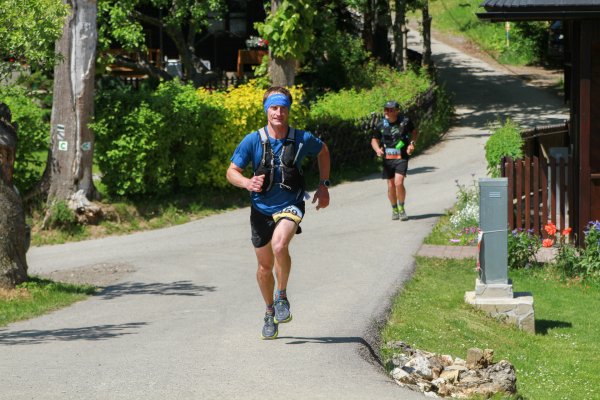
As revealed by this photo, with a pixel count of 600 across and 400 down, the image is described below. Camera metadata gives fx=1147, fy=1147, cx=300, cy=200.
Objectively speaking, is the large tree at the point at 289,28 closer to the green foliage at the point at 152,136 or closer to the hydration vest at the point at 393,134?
the green foliage at the point at 152,136

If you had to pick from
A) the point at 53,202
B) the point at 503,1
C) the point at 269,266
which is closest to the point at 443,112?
the point at 53,202

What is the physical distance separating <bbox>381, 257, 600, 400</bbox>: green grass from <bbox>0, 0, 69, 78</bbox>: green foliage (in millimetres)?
4674

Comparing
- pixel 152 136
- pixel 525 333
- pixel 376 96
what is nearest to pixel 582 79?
pixel 525 333

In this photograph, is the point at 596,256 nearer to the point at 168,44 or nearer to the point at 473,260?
the point at 473,260

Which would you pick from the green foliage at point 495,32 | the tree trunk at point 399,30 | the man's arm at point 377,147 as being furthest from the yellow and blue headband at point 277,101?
the green foliage at point 495,32

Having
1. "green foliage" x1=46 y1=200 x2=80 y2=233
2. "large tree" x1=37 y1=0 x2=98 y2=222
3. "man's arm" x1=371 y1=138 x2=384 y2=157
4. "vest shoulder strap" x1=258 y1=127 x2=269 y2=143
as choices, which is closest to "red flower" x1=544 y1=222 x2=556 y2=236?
"man's arm" x1=371 y1=138 x2=384 y2=157

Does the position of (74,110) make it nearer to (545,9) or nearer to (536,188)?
(536,188)

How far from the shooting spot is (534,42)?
46.6 metres

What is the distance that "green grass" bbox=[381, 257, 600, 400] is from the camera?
9.77 meters

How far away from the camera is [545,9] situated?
13.3 m

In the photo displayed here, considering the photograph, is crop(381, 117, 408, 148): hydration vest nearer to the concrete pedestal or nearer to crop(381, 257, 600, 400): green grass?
crop(381, 257, 600, 400): green grass

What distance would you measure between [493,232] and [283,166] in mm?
3695

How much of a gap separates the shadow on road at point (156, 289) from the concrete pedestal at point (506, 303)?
3.06 metres

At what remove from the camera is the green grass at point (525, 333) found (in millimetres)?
9773
